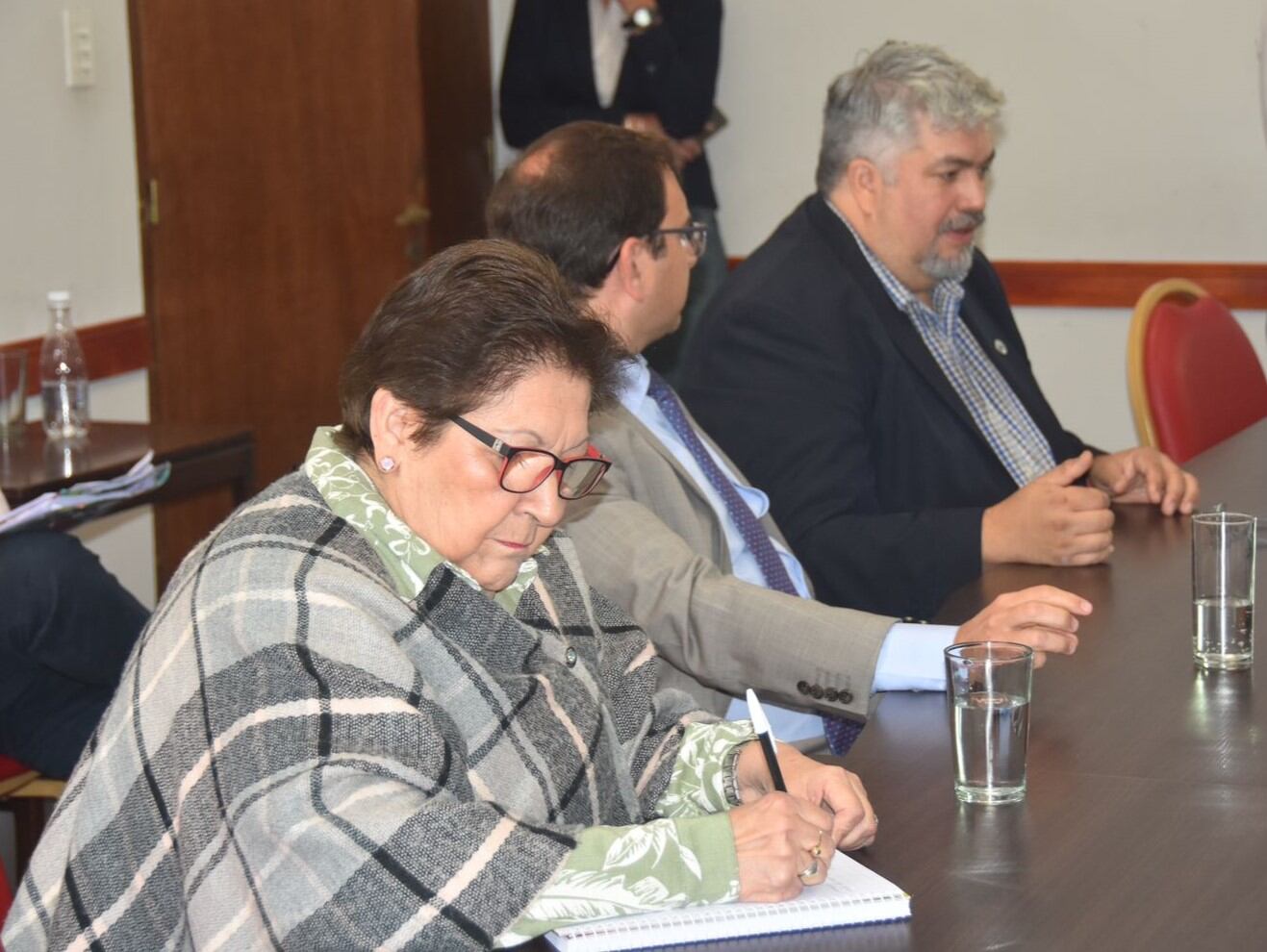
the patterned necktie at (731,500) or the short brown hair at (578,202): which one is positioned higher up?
the short brown hair at (578,202)

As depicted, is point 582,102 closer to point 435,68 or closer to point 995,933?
Answer: point 435,68

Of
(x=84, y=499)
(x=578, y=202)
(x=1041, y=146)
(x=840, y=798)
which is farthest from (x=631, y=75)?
(x=840, y=798)

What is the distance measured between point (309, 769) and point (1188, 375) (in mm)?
2475

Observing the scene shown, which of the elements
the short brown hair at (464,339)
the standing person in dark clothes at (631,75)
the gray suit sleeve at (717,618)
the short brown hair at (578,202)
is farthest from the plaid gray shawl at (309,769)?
the standing person in dark clothes at (631,75)

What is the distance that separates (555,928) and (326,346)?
3929mm

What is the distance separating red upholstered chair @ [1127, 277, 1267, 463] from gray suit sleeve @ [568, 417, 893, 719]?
4.60 ft

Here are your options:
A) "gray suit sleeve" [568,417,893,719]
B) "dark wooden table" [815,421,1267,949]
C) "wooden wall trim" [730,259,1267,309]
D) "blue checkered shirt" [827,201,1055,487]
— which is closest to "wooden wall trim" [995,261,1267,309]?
"wooden wall trim" [730,259,1267,309]

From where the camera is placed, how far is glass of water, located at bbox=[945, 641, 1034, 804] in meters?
1.50

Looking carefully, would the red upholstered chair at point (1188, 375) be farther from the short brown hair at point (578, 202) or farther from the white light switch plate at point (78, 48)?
the white light switch plate at point (78, 48)

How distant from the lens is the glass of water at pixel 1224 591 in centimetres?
187

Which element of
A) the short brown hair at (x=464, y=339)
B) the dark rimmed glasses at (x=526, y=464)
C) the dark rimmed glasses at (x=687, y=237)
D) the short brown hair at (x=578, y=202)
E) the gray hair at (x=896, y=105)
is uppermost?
the gray hair at (x=896, y=105)

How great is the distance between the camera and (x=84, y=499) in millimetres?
2787

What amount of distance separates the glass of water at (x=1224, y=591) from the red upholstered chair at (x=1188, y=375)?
1.32 metres

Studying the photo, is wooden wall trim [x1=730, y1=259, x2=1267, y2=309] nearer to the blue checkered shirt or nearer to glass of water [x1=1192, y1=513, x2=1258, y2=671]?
the blue checkered shirt
